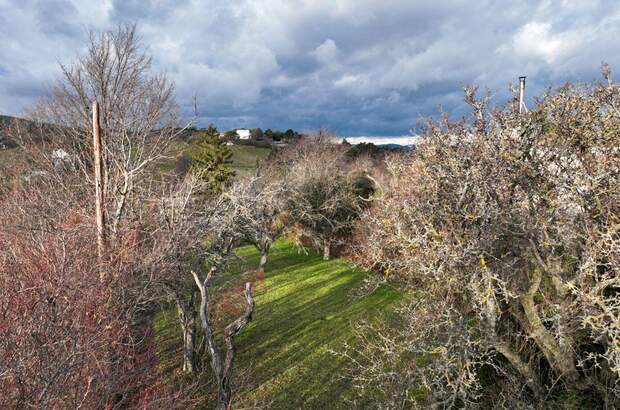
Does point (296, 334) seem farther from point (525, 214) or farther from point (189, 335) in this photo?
point (525, 214)

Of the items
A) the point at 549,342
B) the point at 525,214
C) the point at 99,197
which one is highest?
the point at 99,197

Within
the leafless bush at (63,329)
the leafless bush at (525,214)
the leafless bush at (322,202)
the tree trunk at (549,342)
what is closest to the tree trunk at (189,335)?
the leafless bush at (63,329)

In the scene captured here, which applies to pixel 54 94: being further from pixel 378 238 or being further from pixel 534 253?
pixel 534 253

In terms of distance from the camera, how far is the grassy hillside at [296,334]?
12781 millimetres

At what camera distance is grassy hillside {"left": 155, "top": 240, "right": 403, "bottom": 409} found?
41.9 feet

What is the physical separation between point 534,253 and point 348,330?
11857mm

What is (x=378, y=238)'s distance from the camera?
9.47 metres

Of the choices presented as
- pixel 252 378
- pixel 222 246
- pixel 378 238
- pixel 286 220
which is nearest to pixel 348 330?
pixel 252 378

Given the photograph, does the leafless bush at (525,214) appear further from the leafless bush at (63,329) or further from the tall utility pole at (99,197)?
the tall utility pole at (99,197)

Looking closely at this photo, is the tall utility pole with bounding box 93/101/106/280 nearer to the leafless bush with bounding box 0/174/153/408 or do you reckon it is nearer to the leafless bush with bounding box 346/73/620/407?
the leafless bush with bounding box 0/174/153/408

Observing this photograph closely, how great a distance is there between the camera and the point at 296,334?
17.6 metres

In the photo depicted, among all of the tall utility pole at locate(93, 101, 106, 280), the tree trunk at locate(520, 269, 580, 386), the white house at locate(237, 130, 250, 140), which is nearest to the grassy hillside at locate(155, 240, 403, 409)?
the tree trunk at locate(520, 269, 580, 386)

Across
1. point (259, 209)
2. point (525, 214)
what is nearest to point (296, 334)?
point (259, 209)

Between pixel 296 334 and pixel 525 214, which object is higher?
pixel 525 214
